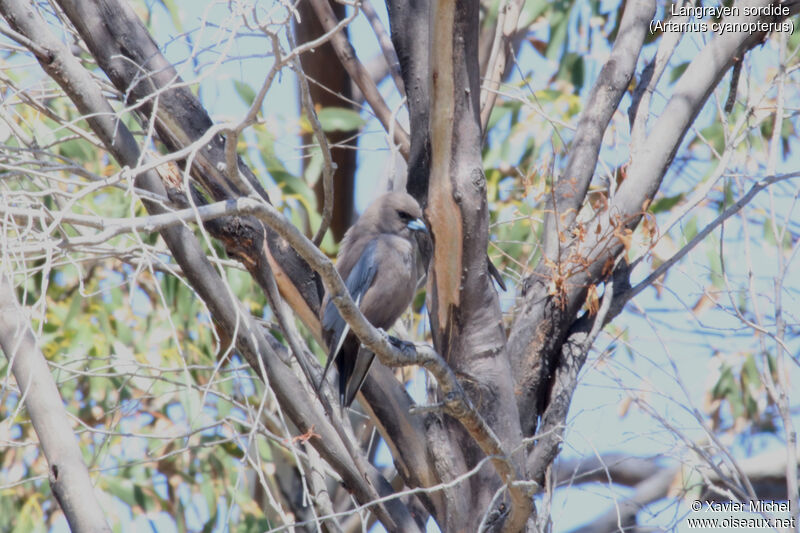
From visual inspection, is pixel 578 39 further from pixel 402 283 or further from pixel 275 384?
pixel 275 384

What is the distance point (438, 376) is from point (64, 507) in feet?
3.48

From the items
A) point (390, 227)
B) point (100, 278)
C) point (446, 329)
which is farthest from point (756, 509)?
point (100, 278)

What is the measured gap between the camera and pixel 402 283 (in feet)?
12.6

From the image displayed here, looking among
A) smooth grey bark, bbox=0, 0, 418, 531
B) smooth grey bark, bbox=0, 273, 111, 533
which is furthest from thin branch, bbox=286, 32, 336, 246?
smooth grey bark, bbox=0, 273, 111, 533

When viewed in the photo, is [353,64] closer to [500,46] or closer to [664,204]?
[500,46]

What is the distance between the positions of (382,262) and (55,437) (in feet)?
5.54

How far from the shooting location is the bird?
12.6ft

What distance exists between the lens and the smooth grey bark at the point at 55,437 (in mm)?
2453

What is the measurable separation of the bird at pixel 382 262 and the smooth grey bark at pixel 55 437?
3.76ft

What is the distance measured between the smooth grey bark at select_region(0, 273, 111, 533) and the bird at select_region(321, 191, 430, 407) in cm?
115

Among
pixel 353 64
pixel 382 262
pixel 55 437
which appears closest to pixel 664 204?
pixel 382 262

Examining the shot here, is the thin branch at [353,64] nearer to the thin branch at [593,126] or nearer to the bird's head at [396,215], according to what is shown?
the bird's head at [396,215]

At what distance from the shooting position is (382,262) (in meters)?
3.93

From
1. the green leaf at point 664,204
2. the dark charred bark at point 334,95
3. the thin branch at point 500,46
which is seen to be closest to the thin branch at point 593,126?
the thin branch at point 500,46
